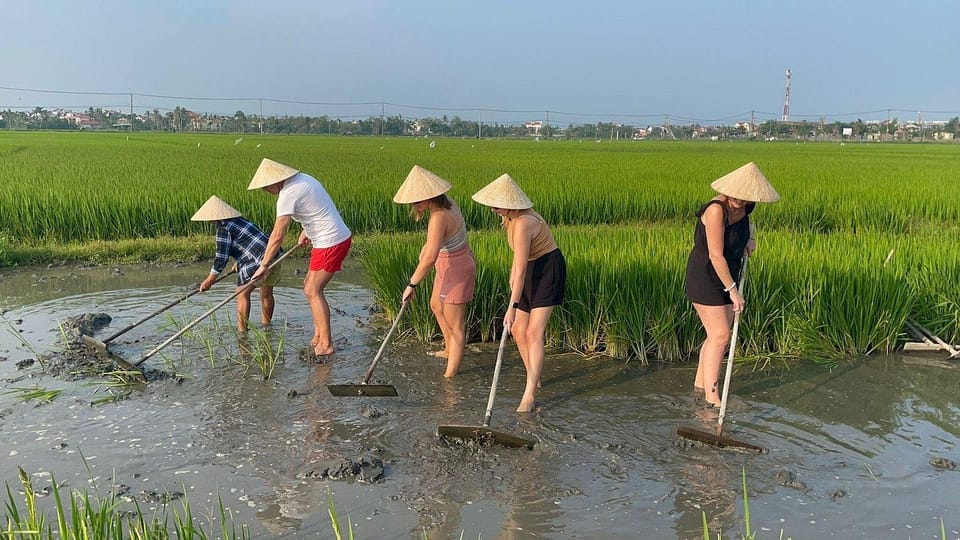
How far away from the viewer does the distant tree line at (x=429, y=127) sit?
60844 millimetres

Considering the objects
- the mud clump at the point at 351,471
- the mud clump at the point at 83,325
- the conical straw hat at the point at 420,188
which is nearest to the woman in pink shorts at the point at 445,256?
the conical straw hat at the point at 420,188

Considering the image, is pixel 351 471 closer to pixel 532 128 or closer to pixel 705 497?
pixel 705 497

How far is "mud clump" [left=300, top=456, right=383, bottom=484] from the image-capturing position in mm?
A: 3332

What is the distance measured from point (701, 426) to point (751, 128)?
8596cm

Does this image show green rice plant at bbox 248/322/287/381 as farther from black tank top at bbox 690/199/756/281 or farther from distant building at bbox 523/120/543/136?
distant building at bbox 523/120/543/136

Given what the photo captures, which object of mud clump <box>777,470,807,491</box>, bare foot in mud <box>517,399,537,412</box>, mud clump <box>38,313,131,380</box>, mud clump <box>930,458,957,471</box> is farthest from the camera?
mud clump <box>38,313,131,380</box>

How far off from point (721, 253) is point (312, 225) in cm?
273

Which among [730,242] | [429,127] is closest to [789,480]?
[730,242]

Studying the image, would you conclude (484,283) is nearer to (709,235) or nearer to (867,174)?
(709,235)

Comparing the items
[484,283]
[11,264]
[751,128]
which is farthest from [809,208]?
[751,128]

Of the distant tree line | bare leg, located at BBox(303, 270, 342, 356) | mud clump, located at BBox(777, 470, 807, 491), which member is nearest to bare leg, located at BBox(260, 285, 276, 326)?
bare leg, located at BBox(303, 270, 342, 356)

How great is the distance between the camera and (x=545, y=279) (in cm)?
402

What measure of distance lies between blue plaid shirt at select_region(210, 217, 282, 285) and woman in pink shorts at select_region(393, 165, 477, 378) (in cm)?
158

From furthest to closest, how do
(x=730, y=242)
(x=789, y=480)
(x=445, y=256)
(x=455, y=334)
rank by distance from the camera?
(x=455, y=334), (x=445, y=256), (x=730, y=242), (x=789, y=480)
